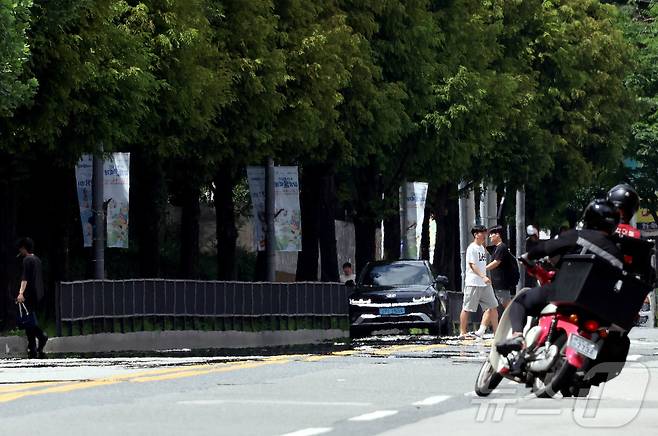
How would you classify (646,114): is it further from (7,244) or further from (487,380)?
(487,380)

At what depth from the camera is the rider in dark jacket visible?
16.0 m

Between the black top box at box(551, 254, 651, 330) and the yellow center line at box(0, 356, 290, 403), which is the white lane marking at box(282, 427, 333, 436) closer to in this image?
the black top box at box(551, 254, 651, 330)

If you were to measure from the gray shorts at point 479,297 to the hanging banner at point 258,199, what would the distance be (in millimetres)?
13683

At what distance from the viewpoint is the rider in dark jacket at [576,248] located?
1600 centimetres

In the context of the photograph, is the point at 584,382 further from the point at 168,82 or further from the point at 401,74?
the point at 401,74

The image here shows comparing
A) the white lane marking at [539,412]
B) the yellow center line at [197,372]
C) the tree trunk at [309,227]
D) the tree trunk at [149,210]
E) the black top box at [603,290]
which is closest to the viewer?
the black top box at [603,290]

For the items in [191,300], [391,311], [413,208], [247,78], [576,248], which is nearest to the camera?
[576,248]

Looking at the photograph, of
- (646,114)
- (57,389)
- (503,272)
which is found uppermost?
(646,114)

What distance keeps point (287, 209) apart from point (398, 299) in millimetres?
5432

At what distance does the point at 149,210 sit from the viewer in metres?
45.9

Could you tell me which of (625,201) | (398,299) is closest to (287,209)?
(398,299)

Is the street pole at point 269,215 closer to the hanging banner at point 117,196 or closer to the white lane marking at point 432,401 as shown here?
the hanging banner at point 117,196

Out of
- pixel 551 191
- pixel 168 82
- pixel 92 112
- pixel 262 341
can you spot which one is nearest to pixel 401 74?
pixel 262 341

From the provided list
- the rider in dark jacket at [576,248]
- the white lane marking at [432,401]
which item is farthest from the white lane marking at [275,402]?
the rider in dark jacket at [576,248]
